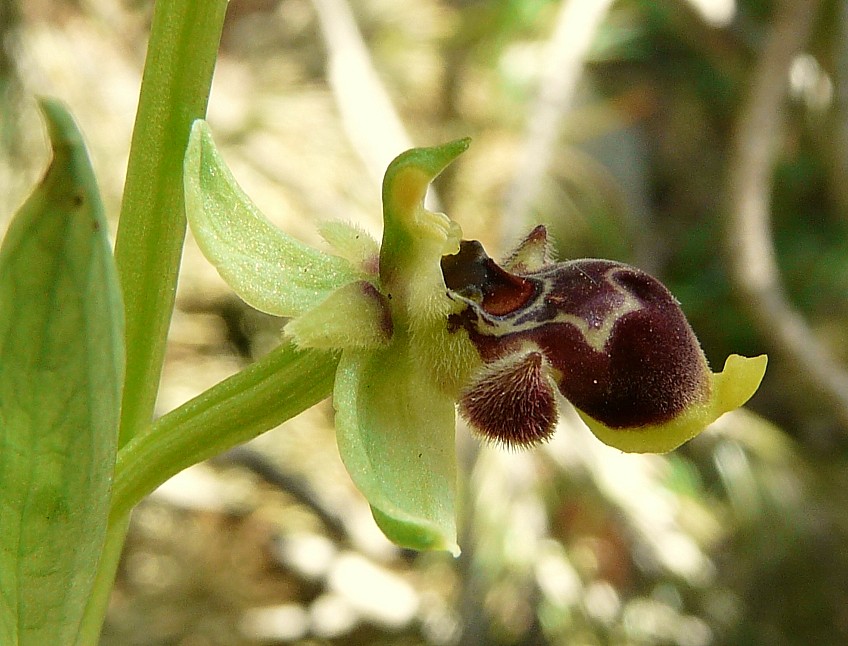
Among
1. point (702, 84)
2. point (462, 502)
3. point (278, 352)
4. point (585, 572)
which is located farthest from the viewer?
point (702, 84)

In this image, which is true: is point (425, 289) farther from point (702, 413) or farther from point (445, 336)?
point (702, 413)

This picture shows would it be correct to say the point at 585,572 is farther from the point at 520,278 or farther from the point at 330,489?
the point at 520,278

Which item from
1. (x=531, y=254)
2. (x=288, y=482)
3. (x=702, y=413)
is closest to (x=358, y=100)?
(x=288, y=482)

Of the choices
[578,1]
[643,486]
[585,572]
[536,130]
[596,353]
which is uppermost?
[596,353]

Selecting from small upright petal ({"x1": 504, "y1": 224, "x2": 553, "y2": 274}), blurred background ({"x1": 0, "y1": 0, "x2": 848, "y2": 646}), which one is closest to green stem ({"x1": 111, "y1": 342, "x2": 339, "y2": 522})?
small upright petal ({"x1": 504, "y1": 224, "x2": 553, "y2": 274})

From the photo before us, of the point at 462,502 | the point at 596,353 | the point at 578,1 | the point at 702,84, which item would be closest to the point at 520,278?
the point at 596,353

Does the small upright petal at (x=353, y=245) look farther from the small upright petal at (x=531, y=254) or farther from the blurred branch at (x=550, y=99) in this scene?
the blurred branch at (x=550, y=99)

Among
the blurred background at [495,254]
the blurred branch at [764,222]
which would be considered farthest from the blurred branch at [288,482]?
the blurred branch at [764,222]
